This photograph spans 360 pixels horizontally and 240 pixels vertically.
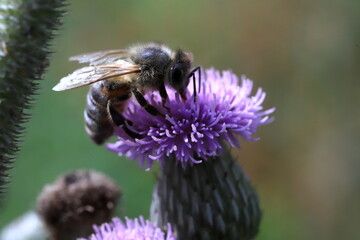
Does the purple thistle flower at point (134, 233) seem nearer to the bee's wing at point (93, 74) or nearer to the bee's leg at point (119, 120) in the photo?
the bee's leg at point (119, 120)

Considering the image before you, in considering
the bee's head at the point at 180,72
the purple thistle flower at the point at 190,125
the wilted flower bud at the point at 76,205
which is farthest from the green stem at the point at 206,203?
the wilted flower bud at the point at 76,205

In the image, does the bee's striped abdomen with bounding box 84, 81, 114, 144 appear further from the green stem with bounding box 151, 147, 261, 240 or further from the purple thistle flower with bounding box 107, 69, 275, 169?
the green stem with bounding box 151, 147, 261, 240

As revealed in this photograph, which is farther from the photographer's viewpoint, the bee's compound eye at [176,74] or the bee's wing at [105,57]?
the bee's wing at [105,57]

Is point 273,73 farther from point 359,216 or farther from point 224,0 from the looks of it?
point 359,216

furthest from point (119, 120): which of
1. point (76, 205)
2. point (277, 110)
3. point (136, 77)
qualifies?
point (277, 110)

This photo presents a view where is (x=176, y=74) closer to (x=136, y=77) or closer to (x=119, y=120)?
(x=136, y=77)

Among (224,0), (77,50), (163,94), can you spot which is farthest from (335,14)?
(163,94)
